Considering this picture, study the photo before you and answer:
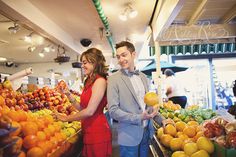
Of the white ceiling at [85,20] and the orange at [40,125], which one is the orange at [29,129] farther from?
the white ceiling at [85,20]

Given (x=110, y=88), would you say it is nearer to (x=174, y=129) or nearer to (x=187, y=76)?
(x=174, y=129)

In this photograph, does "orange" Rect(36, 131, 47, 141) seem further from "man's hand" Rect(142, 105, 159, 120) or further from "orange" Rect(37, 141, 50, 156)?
"man's hand" Rect(142, 105, 159, 120)

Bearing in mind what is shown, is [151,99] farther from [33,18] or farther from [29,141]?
[33,18]

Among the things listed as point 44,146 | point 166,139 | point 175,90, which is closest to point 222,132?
point 166,139

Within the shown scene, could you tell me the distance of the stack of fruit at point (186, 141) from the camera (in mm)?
1873

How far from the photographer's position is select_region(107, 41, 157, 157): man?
2131 millimetres

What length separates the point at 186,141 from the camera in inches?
85.5

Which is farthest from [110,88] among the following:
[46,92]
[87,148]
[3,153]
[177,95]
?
[177,95]

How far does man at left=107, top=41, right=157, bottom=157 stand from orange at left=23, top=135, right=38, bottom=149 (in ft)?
2.02

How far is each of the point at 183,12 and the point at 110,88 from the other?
3.69 m

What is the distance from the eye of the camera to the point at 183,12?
5.32 meters

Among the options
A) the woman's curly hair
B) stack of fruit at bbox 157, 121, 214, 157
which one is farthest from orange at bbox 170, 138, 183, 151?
the woman's curly hair

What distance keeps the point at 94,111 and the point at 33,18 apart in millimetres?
3417

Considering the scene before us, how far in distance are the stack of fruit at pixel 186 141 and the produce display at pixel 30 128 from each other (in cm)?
95
